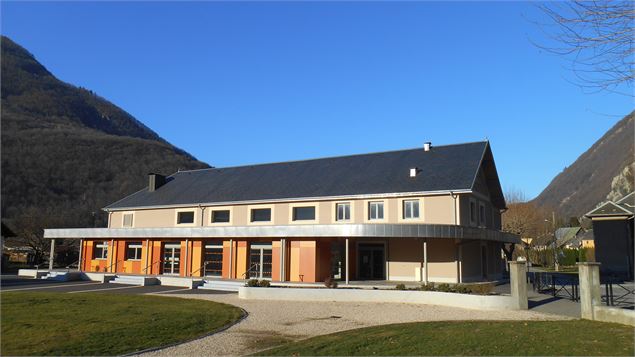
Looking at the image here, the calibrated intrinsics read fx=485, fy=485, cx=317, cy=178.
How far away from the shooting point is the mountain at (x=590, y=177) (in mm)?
136375

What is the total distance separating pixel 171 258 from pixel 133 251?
12.5ft

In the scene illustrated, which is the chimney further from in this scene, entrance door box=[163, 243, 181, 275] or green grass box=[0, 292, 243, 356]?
green grass box=[0, 292, 243, 356]

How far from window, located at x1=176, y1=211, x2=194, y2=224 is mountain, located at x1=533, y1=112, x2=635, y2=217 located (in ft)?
356

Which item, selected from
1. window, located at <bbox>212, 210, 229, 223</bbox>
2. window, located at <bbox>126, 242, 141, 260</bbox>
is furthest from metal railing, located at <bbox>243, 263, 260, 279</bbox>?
window, located at <bbox>126, 242, 141, 260</bbox>

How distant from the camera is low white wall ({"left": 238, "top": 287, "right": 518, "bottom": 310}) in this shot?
17594mm

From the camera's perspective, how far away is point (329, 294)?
68.1 ft

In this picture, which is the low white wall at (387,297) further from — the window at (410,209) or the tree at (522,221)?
the tree at (522,221)

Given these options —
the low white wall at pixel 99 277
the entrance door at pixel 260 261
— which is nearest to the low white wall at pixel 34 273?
the low white wall at pixel 99 277

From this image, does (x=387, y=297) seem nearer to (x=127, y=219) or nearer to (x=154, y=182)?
(x=127, y=219)

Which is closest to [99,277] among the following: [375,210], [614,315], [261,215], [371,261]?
[261,215]

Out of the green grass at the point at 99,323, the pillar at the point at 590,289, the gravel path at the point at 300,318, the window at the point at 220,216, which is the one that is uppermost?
the window at the point at 220,216

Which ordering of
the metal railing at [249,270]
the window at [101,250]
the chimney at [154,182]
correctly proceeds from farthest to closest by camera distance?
the chimney at [154,182] → the window at [101,250] → the metal railing at [249,270]

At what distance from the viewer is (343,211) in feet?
97.7

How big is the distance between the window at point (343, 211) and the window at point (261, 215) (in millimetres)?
4874
